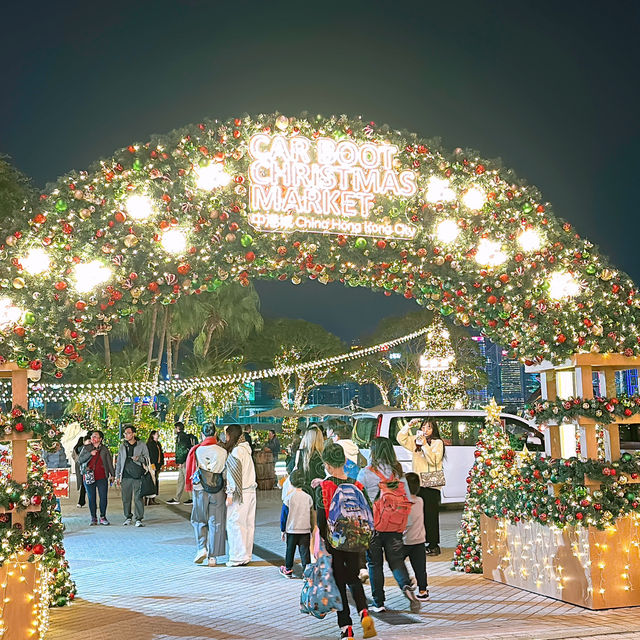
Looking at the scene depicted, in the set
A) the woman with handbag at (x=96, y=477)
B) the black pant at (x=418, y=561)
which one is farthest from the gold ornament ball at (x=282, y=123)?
the woman with handbag at (x=96, y=477)

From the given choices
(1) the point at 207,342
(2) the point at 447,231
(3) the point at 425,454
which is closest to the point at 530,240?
(2) the point at 447,231

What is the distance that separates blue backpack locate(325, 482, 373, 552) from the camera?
563 cm

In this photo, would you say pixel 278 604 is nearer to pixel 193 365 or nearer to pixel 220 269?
pixel 220 269

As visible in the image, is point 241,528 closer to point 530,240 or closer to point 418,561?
point 418,561

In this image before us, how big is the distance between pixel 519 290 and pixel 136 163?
4.04m

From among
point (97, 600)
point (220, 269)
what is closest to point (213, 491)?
point (97, 600)

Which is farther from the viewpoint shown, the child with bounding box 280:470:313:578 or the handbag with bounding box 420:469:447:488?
the handbag with bounding box 420:469:447:488

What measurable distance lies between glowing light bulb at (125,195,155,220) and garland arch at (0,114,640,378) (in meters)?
0.01

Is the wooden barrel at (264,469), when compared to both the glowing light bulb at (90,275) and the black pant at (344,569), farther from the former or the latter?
the black pant at (344,569)

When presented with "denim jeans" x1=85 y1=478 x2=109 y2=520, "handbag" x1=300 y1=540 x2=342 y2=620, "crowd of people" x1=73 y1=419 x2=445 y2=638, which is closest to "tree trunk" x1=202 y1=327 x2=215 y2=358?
"denim jeans" x1=85 y1=478 x2=109 y2=520

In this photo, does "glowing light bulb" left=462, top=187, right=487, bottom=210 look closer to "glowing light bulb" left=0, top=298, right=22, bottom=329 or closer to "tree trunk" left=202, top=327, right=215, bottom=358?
"glowing light bulb" left=0, top=298, right=22, bottom=329

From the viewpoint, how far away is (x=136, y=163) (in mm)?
7383

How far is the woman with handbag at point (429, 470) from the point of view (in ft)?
31.3

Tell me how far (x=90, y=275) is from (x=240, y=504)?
3561mm
